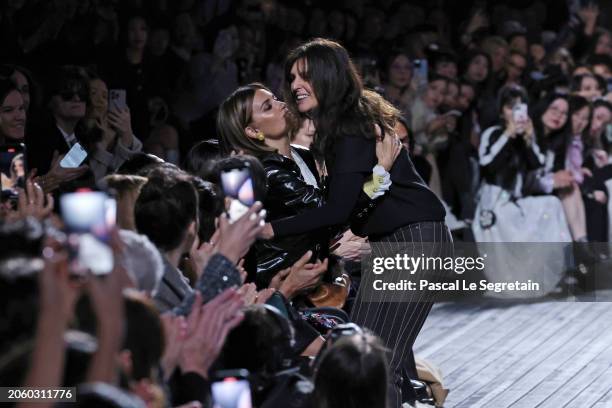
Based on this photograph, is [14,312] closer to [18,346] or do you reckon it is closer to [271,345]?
[18,346]

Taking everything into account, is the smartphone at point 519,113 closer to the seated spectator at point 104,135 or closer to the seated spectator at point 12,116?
the seated spectator at point 104,135

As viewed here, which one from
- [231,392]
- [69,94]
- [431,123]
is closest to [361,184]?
[231,392]

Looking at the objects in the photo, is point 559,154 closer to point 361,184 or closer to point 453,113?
point 453,113

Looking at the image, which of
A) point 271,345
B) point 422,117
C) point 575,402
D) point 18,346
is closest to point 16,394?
point 18,346

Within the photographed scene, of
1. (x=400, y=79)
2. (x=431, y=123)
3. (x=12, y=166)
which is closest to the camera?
(x=12, y=166)

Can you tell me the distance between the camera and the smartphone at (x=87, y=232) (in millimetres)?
2354

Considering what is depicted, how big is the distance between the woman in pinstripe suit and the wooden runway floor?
1120 mm

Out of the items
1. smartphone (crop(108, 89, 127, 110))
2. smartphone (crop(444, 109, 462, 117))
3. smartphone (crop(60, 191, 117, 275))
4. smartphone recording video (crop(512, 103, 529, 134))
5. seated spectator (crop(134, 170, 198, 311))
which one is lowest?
smartphone (crop(444, 109, 462, 117))

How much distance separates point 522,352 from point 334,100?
9.12 ft

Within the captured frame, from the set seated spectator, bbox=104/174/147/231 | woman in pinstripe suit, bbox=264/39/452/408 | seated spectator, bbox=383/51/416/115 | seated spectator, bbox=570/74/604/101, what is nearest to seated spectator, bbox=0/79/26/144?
woman in pinstripe suit, bbox=264/39/452/408

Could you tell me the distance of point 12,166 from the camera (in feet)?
12.3

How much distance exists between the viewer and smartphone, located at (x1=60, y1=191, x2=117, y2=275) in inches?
92.7

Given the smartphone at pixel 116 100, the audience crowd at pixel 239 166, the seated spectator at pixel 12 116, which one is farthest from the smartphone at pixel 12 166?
the smartphone at pixel 116 100

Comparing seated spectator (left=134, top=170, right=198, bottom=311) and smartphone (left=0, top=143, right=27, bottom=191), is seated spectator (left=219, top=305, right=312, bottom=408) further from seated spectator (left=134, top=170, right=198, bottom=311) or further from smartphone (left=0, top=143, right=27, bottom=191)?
smartphone (left=0, top=143, right=27, bottom=191)
